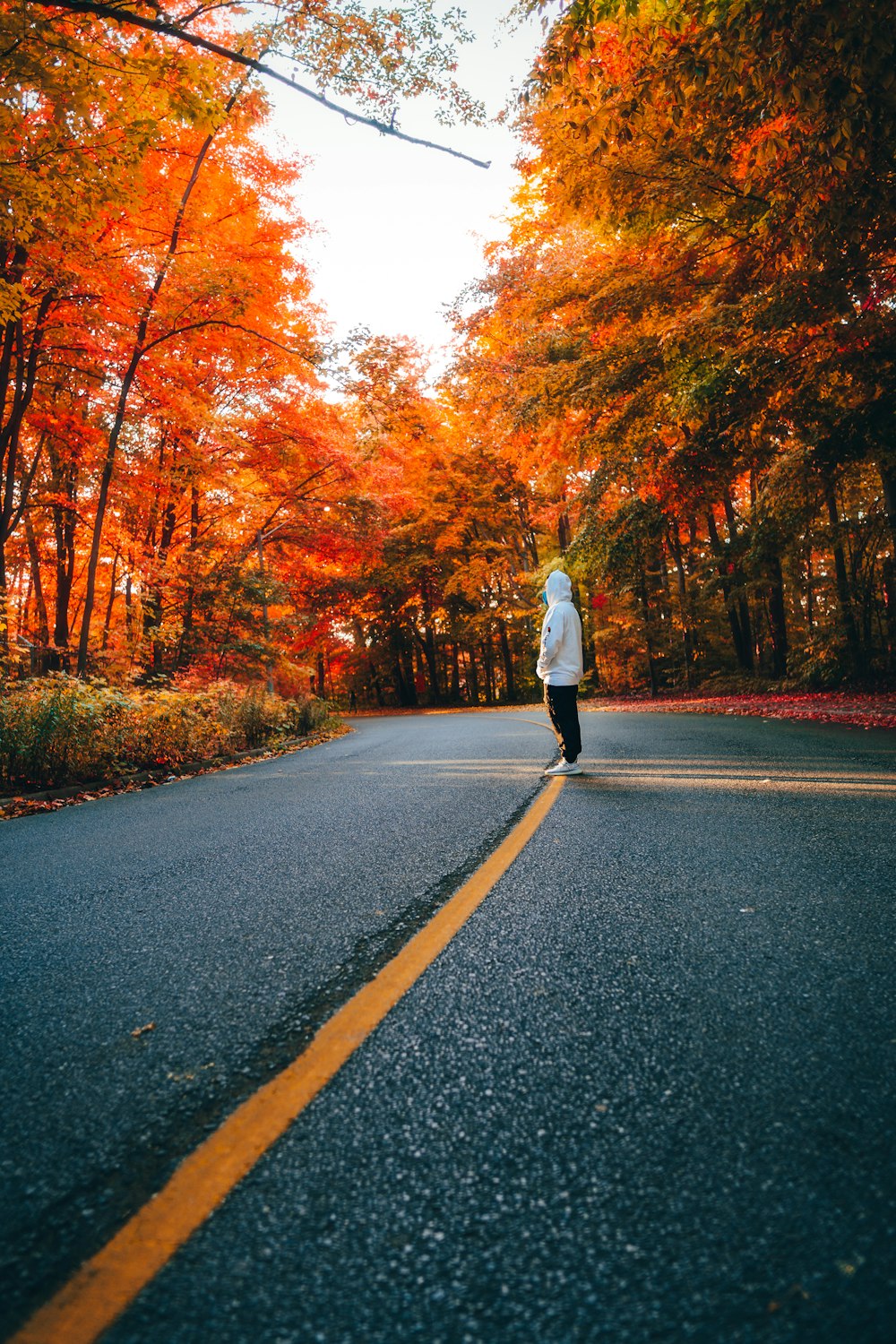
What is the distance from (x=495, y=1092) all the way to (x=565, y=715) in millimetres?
5563

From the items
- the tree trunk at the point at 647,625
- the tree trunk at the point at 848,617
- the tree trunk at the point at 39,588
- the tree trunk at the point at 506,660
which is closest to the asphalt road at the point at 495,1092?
the tree trunk at the point at 39,588

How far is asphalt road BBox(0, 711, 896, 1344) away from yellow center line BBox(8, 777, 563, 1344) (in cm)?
4

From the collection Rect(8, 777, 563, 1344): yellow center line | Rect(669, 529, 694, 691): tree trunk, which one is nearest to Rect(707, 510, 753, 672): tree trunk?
Rect(669, 529, 694, 691): tree trunk

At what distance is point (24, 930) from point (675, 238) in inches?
467

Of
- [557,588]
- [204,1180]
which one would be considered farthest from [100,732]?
[204,1180]

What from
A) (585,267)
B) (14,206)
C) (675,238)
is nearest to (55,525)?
(14,206)

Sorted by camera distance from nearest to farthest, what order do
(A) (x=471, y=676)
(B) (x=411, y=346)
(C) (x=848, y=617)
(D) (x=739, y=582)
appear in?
(B) (x=411, y=346) < (C) (x=848, y=617) < (D) (x=739, y=582) < (A) (x=471, y=676)

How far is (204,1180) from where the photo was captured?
1.51 metres

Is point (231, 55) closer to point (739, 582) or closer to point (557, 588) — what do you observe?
point (557, 588)

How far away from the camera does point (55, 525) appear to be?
18.9m

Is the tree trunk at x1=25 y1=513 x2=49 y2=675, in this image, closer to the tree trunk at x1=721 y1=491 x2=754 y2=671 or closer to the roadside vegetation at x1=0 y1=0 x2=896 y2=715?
the roadside vegetation at x1=0 y1=0 x2=896 y2=715

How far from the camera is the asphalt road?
1.20m

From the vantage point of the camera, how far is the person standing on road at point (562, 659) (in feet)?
23.4

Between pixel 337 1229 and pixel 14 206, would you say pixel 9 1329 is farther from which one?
pixel 14 206
